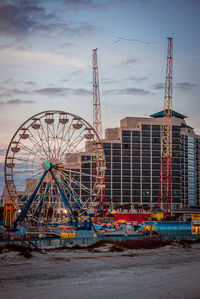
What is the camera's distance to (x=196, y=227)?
79.2m

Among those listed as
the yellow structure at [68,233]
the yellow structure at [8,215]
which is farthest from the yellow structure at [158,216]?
the yellow structure at [68,233]

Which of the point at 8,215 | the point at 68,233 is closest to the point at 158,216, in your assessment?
the point at 8,215

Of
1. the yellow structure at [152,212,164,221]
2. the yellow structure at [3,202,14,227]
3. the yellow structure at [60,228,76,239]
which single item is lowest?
the yellow structure at [152,212,164,221]

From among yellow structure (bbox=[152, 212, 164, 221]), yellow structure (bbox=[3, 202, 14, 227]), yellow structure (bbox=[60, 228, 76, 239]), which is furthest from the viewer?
yellow structure (bbox=[152, 212, 164, 221])

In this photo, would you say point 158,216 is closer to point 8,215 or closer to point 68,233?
point 8,215

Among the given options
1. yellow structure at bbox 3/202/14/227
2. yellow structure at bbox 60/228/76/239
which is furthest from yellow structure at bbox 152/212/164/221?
yellow structure at bbox 60/228/76/239

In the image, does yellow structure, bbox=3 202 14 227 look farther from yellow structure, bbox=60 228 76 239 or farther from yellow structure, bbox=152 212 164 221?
yellow structure, bbox=152 212 164 221

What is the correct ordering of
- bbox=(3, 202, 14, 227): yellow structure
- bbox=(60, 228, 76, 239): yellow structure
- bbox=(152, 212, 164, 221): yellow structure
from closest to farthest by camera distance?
bbox=(60, 228, 76, 239): yellow structure
bbox=(3, 202, 14, 227): yellow structure
bbox=(152, 212, 164, 221): yellow structure

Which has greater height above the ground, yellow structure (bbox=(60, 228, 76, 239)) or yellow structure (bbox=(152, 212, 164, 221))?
yellow structure (bbox=(60, 228, 76, 239))

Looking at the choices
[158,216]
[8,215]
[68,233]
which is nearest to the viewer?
[68,233]

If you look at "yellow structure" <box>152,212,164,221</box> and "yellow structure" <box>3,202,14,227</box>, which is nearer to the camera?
"yellow structure" <box>3,202,14,227</box>

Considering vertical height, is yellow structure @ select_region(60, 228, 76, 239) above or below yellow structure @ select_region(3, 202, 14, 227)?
below

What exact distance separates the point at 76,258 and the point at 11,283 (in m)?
15.9

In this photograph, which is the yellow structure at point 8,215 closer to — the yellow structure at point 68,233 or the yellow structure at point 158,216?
the yellow structure at point 68,233
